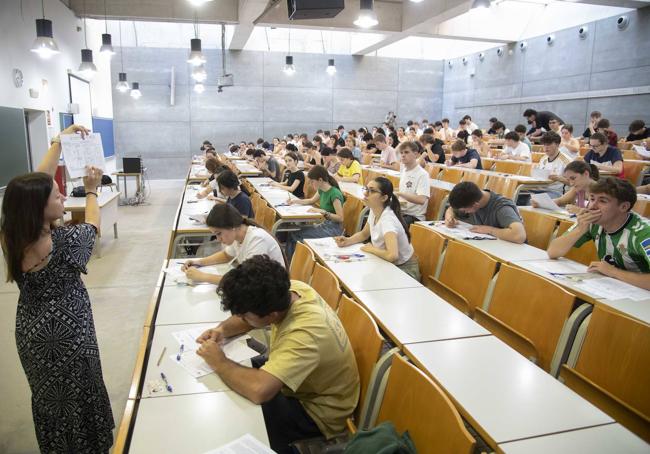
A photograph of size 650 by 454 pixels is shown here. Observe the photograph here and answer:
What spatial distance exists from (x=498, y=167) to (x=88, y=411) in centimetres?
744

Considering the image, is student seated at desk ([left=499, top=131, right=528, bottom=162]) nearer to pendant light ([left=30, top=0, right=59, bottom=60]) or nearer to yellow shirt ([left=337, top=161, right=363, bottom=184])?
yellow shirt ([left=337, top=161, right=363, bottom=184])

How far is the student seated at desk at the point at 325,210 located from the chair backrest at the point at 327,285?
2.09 meters

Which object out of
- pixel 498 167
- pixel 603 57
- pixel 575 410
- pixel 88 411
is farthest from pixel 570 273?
pixel 603 57

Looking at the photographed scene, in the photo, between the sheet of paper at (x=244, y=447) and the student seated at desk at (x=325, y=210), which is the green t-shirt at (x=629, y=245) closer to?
the sheet of paper at (x=244, y=447)

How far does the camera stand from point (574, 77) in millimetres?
10531

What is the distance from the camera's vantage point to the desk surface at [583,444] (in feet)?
4.42

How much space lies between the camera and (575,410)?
1541 mm

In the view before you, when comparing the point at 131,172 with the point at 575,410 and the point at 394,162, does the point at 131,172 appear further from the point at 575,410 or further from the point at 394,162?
the point at 575,410

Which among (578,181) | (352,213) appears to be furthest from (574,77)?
(352,213)

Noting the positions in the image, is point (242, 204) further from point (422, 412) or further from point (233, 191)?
point (422, 412)

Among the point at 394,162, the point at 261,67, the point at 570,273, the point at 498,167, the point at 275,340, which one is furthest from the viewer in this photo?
the point at 261,67

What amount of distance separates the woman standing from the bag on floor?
1.30 metres

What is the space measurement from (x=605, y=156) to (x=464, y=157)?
88.9 inches

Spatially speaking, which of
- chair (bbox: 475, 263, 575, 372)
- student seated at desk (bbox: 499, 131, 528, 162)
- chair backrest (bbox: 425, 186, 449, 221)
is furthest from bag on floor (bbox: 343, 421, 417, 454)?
student seated at desk (bbox: 499, 131, 528, 162)
